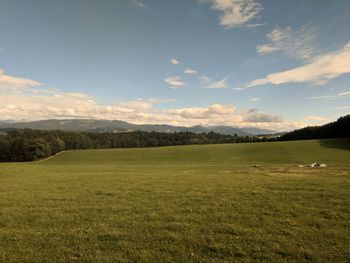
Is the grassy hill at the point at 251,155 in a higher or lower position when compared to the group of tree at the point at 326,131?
lower

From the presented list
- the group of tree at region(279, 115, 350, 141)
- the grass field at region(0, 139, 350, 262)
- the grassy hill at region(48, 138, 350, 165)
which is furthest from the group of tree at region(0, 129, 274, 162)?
the grass field at region(0, 139, 350, 262)

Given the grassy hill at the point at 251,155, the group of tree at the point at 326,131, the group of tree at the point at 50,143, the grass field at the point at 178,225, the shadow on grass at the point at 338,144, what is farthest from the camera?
the group of tree at the point at 326,131

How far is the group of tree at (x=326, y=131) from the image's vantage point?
392 feet

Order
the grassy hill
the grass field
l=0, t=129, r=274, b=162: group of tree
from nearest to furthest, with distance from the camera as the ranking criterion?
the grass field → the grassy hill → l=0, t=129, r=274, b=162: group of tree

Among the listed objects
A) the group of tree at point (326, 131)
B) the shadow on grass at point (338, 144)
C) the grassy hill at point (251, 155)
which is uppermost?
the group of tree at point (326, 131)

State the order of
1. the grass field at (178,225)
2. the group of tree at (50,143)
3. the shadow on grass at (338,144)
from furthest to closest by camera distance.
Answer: the group of tree at (50,143)
the shadow on grass at (338,144)
the grass field at (178,225)

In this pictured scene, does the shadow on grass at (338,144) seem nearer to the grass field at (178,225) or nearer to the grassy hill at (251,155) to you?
the grassy hill at (251,155)

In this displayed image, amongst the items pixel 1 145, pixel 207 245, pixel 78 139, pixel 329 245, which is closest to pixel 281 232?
pixel 329 245

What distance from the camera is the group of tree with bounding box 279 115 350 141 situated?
119 m

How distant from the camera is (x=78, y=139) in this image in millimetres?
170000

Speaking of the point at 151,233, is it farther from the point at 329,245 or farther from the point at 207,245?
the point at 329,245

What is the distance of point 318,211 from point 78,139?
167775mm

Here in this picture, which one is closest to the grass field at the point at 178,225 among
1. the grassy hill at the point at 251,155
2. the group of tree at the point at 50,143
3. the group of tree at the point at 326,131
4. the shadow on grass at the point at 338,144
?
the grassy hill at the point at 251,155

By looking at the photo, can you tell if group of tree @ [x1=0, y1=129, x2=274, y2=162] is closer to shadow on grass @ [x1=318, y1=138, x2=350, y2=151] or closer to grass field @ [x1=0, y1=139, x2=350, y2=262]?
shadow on grass @ [x1=318, y1=138, x2=350, y2=151]
